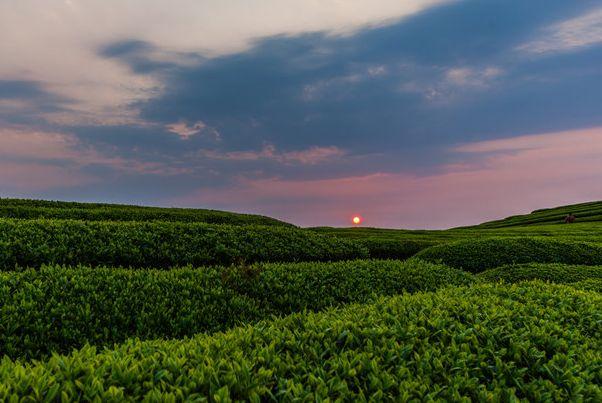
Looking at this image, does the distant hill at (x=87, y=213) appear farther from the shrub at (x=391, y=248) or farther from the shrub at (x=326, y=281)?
the shrub at (x=326, y=281)

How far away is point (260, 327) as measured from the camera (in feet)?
21.3

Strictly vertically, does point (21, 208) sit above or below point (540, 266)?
above

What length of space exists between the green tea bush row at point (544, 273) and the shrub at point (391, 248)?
8.82 m

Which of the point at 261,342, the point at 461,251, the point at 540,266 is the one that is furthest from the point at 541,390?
the point at 461,251

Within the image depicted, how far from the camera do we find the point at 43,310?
8070 mm

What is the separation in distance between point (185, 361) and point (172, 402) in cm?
102

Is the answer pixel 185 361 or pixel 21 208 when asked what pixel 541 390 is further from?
pixel 21 208

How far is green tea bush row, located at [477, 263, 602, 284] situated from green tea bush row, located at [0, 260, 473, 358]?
18.9 feet

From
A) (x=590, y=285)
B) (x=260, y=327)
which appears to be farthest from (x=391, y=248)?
(x=260, y=327)

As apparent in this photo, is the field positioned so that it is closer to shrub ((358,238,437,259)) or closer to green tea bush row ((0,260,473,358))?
green tea bush row ((0,260,473,358))

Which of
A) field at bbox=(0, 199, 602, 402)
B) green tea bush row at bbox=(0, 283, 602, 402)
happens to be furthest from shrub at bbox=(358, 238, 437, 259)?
green tea bush row at bbox=(0, 283, 602, 402)

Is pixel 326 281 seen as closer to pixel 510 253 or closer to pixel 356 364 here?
pixel 356 364

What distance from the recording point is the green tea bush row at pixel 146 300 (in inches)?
305

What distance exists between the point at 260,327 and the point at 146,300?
3.60 metres
